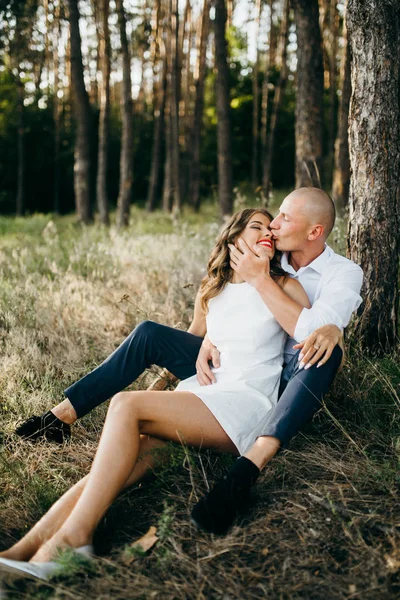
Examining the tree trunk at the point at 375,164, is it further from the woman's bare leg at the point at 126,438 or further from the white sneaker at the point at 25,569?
the white sneaker at the point at 25,569

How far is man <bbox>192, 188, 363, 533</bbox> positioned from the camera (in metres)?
2.54

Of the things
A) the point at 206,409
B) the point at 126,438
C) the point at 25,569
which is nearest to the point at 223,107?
the point at 206,409

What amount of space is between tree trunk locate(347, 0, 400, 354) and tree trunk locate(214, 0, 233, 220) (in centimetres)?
592

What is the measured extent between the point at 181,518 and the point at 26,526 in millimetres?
751

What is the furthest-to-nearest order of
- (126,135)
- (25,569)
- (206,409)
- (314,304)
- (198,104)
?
(198,104), (126,135), (314,304), (206,409), (25,569)

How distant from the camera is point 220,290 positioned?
3.29 m

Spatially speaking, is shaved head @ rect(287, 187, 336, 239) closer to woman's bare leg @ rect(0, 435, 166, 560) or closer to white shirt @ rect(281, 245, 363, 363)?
white shirt @ rect(281, 245, 363, 363)

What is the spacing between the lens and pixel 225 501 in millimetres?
2471

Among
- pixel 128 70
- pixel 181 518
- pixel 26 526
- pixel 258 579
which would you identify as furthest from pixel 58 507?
pixel 128 70

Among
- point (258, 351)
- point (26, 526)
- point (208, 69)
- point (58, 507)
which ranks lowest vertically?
point (26, 526)

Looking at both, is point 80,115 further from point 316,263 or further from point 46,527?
point 46,527

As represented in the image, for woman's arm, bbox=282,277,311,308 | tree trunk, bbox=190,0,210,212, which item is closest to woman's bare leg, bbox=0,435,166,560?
woman's arm, bbox=282,277,311,308

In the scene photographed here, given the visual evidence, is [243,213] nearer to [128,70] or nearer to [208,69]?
[128,70]

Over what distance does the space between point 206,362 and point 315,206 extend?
111 centimetres
